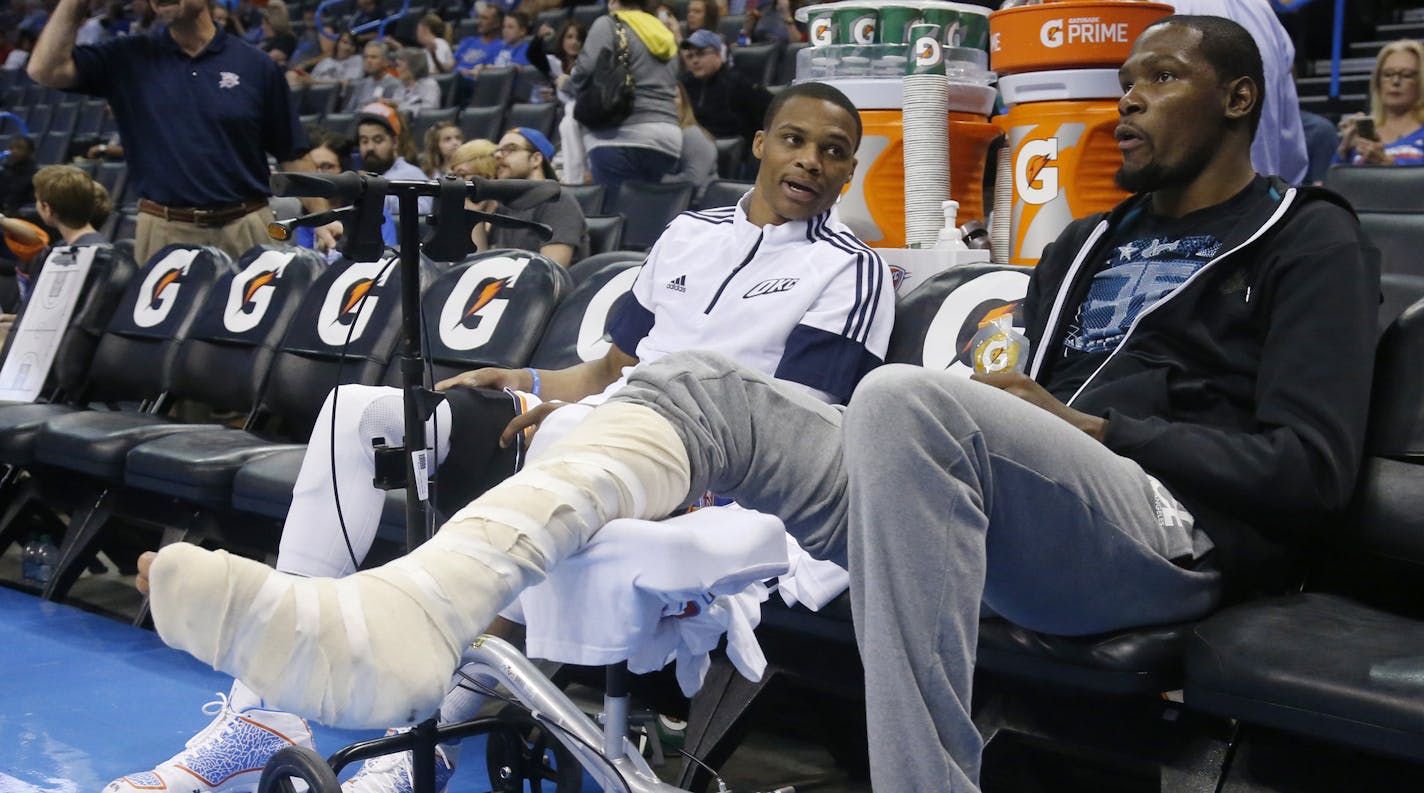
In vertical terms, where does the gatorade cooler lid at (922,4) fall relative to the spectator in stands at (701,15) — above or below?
below

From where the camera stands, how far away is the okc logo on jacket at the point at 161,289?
439cm

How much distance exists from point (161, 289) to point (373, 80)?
5.68 meters

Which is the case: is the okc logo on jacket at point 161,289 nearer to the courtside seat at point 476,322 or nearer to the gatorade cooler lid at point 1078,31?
the courtside seat at point 476,322

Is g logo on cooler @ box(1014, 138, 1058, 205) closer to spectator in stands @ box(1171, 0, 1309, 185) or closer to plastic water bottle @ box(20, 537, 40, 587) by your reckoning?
spectator in stands @ box(1171, 0, 1309, 185)

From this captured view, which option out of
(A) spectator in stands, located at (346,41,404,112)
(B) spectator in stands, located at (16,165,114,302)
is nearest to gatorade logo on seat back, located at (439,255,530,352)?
(B) spectator in stands, located at (16,165,114,302)

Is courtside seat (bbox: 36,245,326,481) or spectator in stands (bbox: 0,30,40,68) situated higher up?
spectator in stands (bbox: 0,30,40,68)

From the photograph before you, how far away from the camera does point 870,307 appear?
2480 mm

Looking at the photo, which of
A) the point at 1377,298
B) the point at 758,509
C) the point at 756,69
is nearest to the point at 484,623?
the point at 758,509

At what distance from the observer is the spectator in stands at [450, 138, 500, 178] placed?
16.9ft

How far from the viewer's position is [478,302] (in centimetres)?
351

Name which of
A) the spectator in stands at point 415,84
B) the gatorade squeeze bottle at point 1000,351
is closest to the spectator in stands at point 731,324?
the gatorade squeeze bottle at point 1000,351

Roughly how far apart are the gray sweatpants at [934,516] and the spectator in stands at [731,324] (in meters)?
0.46

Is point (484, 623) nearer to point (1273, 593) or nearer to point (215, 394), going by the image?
point (1273, 593)

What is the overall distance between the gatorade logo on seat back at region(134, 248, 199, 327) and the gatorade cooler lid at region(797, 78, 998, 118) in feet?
7.22
